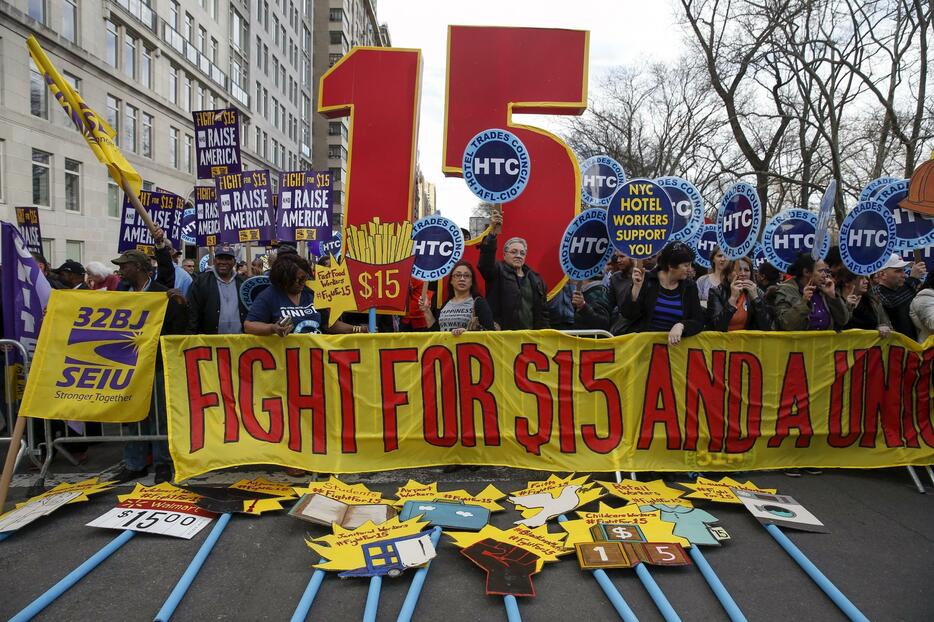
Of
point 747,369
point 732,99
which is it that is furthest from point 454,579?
point 732,99

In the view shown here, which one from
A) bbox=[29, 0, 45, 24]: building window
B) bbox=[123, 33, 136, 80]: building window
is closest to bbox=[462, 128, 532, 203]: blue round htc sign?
bbox=[29, 0, 45, 24]: building window

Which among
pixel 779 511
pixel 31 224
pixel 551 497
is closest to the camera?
pixel 779 511

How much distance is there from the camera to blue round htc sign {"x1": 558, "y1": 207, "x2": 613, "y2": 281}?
634cm

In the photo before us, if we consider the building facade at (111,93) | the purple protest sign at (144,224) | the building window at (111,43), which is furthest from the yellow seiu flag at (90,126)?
the building window at (111,43)

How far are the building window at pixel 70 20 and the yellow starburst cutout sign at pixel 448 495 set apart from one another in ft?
78.5

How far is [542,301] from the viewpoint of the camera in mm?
5848

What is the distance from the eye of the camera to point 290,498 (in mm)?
4566

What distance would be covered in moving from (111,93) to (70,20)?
315 cm

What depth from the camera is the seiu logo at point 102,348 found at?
4934 mm

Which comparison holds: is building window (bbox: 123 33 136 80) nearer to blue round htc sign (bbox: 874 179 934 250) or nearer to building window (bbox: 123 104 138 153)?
Result: building window (bbox: 123 104 138 153)

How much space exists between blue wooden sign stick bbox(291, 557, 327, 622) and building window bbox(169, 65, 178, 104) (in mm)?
32056

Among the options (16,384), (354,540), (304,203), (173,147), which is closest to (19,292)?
(16,384)

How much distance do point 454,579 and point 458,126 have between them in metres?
4.79

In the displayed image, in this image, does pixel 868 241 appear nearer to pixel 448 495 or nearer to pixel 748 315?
pixel 748 315
